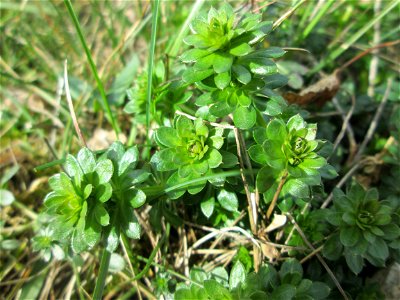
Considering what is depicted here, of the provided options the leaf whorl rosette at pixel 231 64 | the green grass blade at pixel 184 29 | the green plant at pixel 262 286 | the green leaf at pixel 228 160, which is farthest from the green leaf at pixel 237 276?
the green grass blade at pixel 184 29

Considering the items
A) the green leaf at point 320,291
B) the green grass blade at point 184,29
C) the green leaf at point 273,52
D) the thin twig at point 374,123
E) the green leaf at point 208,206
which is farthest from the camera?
the thin twig at point 374,123

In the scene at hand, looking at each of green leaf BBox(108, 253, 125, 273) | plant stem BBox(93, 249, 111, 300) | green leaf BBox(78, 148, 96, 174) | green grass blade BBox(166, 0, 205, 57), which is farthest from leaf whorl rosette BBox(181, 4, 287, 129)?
green leaf BBox(108, 253, 125, 273)

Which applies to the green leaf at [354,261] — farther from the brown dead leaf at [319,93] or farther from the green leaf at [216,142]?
the brown dead leaf at [319,93]

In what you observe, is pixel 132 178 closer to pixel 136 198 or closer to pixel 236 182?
pixel 136 198

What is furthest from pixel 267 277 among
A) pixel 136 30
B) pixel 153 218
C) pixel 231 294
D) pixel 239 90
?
pixel 136 30

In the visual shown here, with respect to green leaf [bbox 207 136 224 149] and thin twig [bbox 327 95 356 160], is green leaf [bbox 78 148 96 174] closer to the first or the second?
green leaf [bbox 207 136 224 149]

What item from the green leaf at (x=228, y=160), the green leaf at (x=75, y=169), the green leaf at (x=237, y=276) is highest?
the green leaf at (x=75, y=169)

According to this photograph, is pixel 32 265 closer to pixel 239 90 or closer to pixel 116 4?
pixel 239 90
